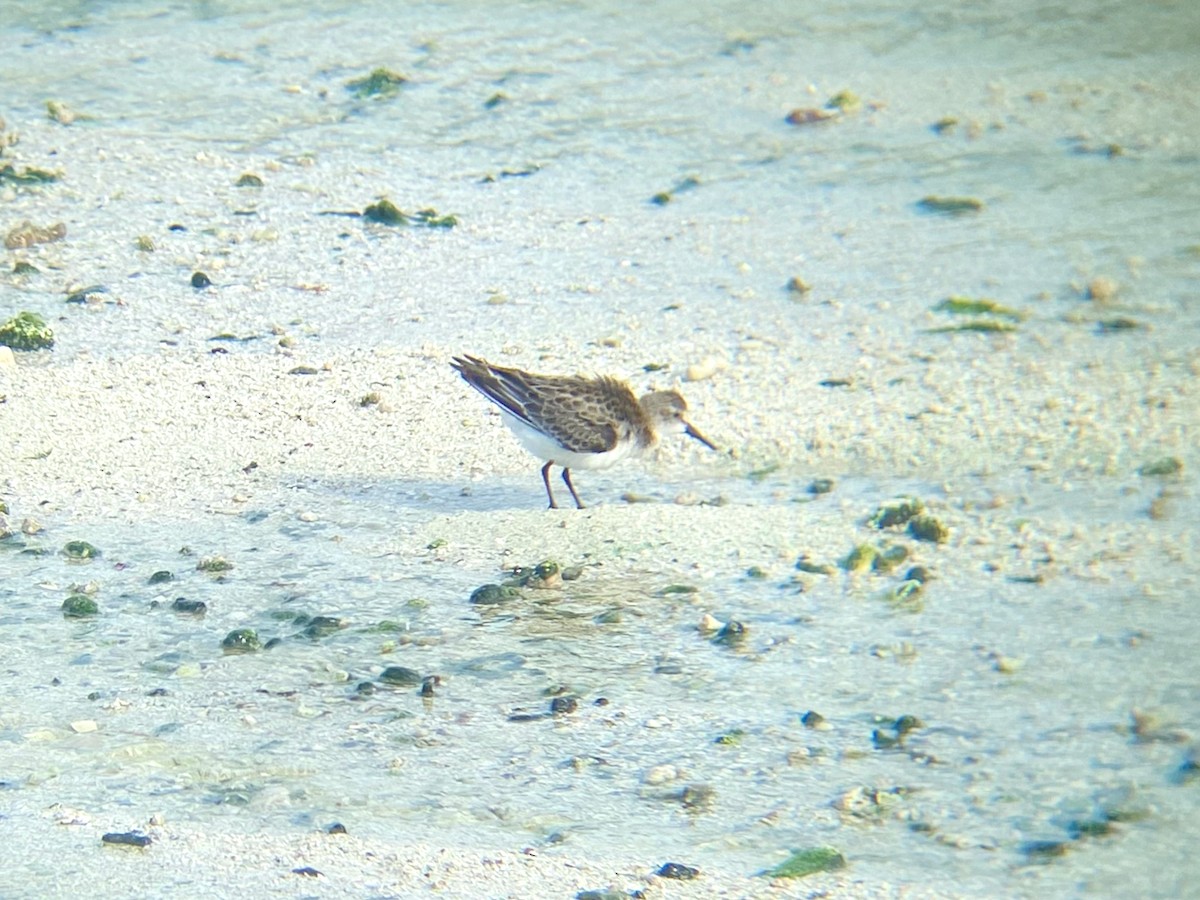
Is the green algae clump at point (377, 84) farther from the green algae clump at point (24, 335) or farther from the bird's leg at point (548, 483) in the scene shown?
the bird's leg at point (548, 483)

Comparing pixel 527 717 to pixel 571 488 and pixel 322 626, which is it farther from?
pixel 571 488

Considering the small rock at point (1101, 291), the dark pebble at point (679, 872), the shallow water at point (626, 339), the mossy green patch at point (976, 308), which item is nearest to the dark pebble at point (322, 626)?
the shallow water at point (626, 339)

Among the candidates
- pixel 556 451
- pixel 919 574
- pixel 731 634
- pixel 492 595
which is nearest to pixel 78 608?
pixel 492 595

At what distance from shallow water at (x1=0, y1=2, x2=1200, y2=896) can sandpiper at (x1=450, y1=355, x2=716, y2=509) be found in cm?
32

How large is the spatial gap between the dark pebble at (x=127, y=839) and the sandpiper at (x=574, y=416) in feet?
8.77

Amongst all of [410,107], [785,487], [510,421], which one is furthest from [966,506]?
[410,107]

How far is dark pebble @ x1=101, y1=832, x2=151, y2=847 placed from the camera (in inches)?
165

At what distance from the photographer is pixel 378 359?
7820 mm

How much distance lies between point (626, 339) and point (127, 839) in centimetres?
441

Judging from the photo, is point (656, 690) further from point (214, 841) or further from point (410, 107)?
point (410, 107)

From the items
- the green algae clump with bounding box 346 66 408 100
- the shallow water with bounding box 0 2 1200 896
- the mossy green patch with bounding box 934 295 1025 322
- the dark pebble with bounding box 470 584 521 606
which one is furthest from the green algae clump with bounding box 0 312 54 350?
the mossy green patch with bounding box 934 295 1025 322

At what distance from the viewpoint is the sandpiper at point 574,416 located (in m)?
6.47

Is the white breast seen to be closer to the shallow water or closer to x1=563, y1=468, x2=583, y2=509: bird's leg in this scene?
x1=563, y1=468, x2=583, y2=509: bird's leg

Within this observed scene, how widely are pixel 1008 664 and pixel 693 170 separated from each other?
5857mm
